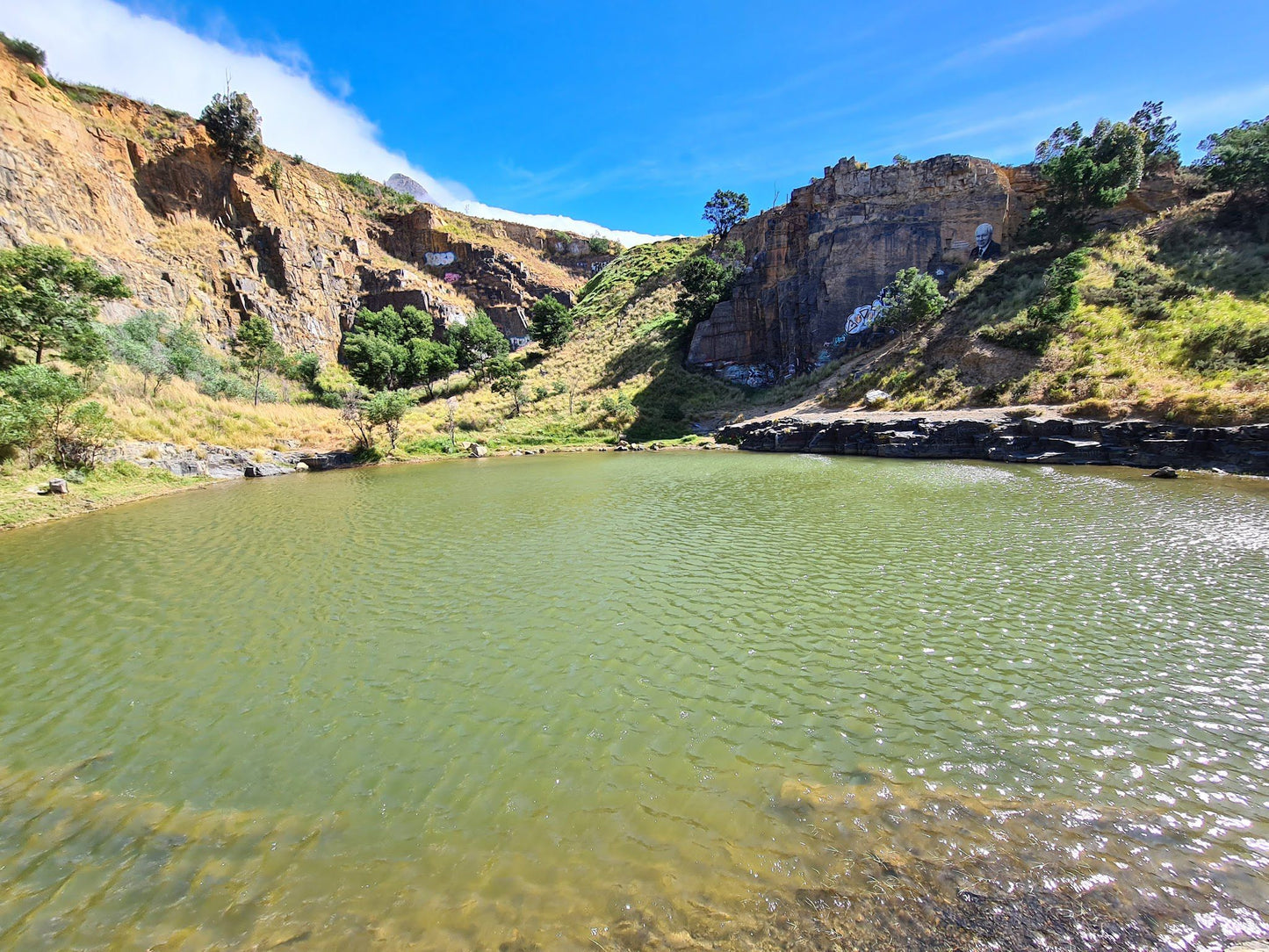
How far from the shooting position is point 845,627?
25.0ft

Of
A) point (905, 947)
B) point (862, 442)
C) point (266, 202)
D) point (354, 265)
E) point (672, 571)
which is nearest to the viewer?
point (905, 947)

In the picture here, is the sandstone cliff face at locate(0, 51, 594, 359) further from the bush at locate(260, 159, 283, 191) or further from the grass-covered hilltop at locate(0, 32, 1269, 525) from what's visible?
the bush at locate(260, 159, 283, 191)

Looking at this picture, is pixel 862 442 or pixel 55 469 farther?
pixel 862 442

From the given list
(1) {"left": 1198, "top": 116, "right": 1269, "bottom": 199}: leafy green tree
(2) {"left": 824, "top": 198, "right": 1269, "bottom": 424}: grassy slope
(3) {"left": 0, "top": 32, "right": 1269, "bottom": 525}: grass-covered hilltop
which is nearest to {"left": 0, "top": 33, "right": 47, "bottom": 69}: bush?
(3) {"left": 0, "top": 32, "right": 1269, "bottom": 525}: grass-covered hilltop

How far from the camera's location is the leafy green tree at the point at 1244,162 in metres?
34.2

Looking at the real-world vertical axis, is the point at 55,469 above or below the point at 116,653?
above

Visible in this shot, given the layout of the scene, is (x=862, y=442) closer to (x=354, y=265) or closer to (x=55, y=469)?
(x=55, y=469)

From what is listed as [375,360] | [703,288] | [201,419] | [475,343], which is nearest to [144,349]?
[201,419]

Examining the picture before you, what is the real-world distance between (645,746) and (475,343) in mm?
63567

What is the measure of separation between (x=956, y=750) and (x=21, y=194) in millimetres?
62121

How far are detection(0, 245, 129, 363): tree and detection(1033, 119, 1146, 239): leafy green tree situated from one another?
64.0 m

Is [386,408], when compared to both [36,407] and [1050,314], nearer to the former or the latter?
[36,407]

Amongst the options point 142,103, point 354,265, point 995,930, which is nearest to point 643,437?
point 995,930

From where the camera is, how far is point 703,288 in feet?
190
